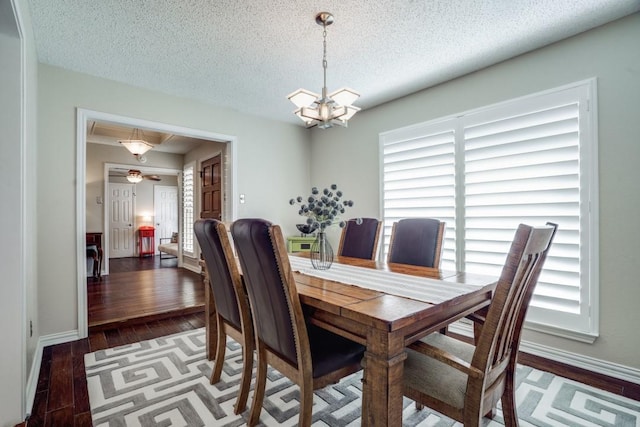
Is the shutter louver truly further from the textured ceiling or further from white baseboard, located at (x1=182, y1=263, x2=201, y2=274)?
white baseboard, located at (x1=182, y1=263, x2=201, y2=274)

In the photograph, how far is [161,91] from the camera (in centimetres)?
337

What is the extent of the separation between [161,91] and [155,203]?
6.11 meters

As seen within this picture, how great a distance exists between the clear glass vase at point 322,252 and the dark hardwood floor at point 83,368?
157 centimetres

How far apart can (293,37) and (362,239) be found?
68.8 inches

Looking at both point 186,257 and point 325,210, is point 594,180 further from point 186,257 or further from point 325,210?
point 186,257

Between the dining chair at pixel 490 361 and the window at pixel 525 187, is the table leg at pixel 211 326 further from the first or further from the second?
the window at pixel 525 187

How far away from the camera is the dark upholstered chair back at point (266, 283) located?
50.8 inches

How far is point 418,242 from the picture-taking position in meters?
2.39

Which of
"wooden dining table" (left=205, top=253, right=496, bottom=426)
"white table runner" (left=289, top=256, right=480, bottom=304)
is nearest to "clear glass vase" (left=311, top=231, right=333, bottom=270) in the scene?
"white table runner" (left=289, top=256, right=480, bottom=304)

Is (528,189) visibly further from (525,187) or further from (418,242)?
(418,242)

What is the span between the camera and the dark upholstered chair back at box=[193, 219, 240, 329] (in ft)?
5.70

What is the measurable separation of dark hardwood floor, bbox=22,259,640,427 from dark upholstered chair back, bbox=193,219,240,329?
910 mm

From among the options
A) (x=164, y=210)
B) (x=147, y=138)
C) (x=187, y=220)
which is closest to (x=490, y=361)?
(x=187, y=220)

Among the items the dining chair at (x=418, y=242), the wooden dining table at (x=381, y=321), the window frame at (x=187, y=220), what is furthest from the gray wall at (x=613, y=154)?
the window frame at (x=187, y=220)
